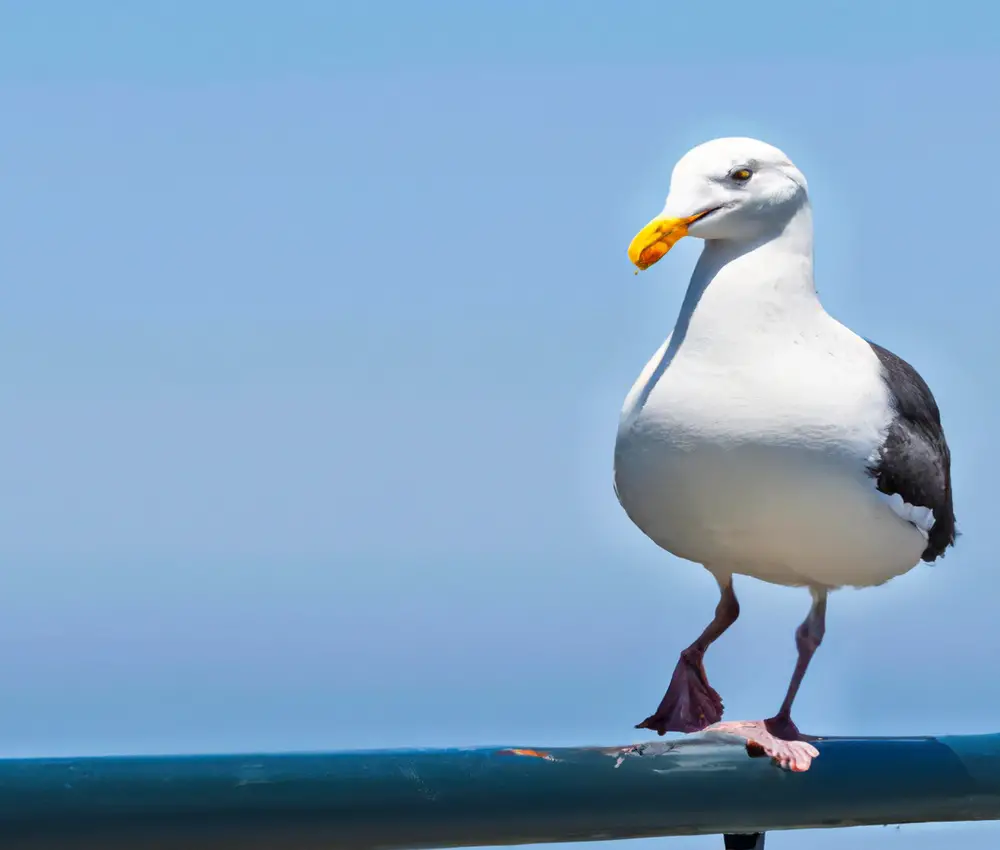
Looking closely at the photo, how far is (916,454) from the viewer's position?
4477mm

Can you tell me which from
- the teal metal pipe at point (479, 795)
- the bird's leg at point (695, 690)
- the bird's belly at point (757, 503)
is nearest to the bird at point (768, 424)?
the bird's belly at point (757, 503)

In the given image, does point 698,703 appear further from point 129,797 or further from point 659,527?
point 129,797

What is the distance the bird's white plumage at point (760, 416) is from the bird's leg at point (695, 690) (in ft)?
0.96

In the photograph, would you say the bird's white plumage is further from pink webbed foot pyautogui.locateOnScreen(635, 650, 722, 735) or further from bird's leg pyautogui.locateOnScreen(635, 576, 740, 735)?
pink webbed foot pyautogui.locateOnScreen(635, 650, 722, 735)

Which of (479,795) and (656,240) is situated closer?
(479,795)

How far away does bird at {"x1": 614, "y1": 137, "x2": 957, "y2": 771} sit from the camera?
4117 mm

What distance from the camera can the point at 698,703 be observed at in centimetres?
484

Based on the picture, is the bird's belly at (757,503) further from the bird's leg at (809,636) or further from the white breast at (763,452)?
the bird's leg at (809,636)

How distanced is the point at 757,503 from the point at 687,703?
94 centimetres

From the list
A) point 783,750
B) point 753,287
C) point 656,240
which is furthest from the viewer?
point 753,287

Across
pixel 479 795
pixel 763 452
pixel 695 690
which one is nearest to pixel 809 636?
pixel 695 690

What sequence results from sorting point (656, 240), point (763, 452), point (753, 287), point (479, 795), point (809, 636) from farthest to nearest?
point (809, 636) < point (753, 287) < point (656, 240) < point (763, 452) < point (479, 795)

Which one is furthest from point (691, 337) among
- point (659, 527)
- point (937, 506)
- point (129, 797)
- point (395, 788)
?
point (129, 797)

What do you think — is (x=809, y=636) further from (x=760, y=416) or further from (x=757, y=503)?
(x=760, y=416)
